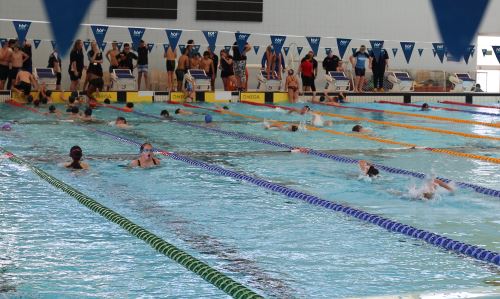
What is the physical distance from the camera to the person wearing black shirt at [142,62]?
65.7ft

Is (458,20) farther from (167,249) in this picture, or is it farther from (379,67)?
(379,67)

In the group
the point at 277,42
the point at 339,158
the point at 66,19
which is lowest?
the point at 339,158

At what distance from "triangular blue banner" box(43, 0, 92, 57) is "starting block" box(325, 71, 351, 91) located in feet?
62.8

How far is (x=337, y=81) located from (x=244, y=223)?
15357mm

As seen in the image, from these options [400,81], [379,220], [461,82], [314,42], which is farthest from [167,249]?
[461,82]

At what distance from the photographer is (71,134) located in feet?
42.9

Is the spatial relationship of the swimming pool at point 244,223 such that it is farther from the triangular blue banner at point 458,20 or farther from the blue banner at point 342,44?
the blue banner at point 342,44

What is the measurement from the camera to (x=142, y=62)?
20.4 meters

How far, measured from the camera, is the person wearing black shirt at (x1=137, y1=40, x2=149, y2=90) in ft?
65.7

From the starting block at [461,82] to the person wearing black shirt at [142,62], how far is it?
8.11 meters

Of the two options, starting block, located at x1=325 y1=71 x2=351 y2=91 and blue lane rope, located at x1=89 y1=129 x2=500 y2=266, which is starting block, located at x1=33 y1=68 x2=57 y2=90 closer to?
starting block, located at x1=325 y1=71 x2=351 y2=91

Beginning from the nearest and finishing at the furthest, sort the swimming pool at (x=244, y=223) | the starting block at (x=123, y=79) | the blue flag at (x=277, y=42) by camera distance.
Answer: the swimming pool at (x=244, y=223), the starting block at (x=123, y=79), the blue flag at (x=277, y=42)

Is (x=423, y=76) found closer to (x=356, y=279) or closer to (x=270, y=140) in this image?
(x=270, y=140)

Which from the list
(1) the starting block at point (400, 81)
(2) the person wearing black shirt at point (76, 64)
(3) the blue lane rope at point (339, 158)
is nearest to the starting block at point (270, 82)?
(1) the starting block at point (400, 81)
